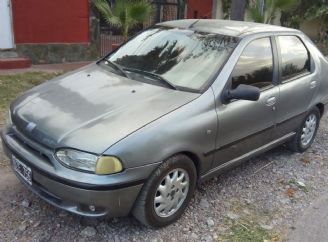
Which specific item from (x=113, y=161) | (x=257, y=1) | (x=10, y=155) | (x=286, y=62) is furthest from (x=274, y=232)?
(x=257, y=1)

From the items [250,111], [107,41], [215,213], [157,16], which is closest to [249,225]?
[215,213]

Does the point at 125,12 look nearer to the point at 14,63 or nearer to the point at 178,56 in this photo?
the point at 14,63

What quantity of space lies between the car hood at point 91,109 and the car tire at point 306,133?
7.02 feet

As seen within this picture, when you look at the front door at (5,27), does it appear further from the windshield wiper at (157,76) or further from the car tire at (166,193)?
the car tire at (166,193)

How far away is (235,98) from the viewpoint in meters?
3.62

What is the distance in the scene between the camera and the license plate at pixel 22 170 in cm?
317

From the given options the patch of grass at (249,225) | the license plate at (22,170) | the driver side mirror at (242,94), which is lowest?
the patch of grass at (249,225)

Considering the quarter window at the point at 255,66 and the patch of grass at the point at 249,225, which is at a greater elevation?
the quarter window at the point at 255,66

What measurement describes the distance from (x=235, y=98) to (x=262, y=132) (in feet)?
2.48

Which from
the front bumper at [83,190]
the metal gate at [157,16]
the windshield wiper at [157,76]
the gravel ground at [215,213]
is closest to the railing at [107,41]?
the metal gate at [157,16]

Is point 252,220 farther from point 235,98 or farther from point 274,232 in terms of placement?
point 235,98

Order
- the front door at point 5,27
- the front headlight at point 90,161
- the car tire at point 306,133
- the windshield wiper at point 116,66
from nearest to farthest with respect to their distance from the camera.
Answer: the front headlight at point 90,161
the windshield wiper at point 116,66
the car tire at point 306,133
the front door at point 5,27

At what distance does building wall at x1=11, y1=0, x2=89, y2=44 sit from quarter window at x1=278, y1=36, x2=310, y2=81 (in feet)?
18.0

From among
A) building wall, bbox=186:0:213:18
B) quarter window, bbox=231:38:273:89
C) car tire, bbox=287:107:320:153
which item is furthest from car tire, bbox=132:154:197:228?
building wall, bbox=186:0:213:18
